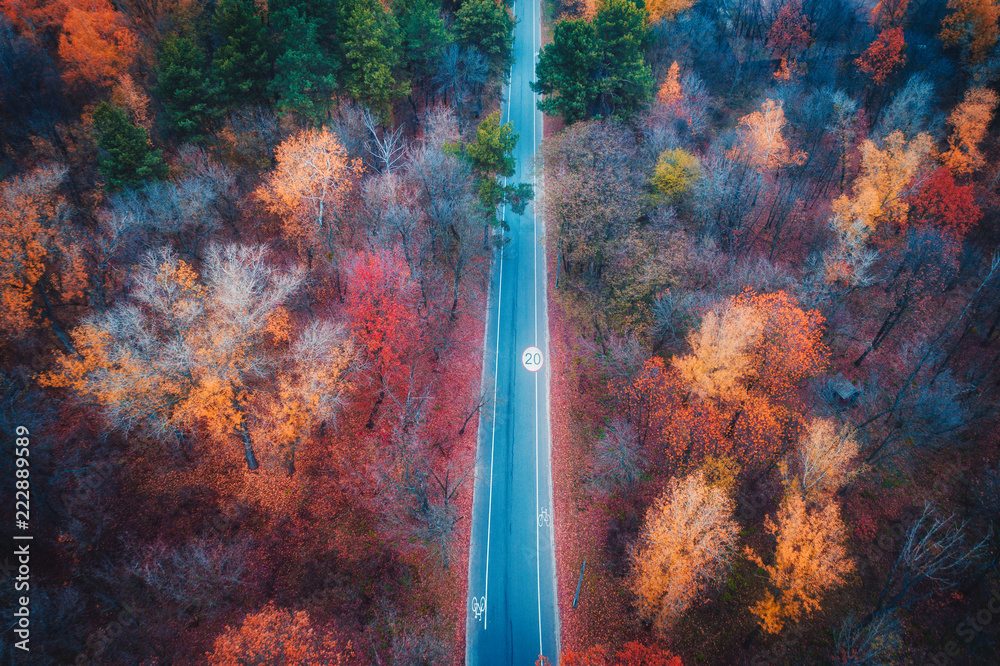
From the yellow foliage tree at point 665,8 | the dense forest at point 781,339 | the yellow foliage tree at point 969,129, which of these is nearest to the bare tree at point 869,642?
the dense forest at point 781,339

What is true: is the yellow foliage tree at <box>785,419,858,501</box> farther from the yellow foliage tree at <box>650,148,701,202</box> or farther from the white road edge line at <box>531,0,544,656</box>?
the yellow foliage tree at <box>650,148,701,202</box>

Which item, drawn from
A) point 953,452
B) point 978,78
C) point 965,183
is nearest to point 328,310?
point 953,452

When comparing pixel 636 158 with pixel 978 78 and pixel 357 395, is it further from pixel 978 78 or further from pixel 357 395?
pixel 978 78

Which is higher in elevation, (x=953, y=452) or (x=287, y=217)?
(x=287, y=217)

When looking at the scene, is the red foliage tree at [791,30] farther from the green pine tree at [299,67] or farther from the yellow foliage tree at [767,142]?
the green pine tree at [299,67]

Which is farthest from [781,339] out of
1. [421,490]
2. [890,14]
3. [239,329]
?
[890,14]

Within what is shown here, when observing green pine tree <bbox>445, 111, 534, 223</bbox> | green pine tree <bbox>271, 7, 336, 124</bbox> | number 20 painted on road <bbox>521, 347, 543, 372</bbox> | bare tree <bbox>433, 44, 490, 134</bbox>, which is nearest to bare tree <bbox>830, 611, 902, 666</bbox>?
number 20 painted on road <bbox>521, 347, 543, 372</bbox>
